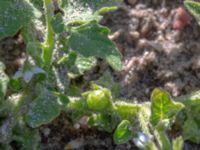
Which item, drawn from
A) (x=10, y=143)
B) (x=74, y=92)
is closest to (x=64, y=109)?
(x=74, y=92)

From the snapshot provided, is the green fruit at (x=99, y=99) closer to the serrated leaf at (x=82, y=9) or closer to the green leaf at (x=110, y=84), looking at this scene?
the green leaf at (x=110, y=84)

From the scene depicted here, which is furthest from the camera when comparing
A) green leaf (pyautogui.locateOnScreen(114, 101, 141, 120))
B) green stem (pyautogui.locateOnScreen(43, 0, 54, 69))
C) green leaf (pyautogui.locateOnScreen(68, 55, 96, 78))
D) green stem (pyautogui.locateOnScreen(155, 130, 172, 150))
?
green leaf (pyautogui.locateOnScreen(68, 55, 96, 78))

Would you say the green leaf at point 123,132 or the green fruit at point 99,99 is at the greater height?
the green fruit at point 99,99

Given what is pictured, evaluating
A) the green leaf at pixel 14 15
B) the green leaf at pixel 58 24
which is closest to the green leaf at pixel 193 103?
the green leaf at pixel 58 24

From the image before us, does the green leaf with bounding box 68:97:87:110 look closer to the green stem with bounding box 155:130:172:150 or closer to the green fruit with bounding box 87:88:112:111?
the green fruit with bounding box 87:88:112:111

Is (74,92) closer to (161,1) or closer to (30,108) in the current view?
(30,108)

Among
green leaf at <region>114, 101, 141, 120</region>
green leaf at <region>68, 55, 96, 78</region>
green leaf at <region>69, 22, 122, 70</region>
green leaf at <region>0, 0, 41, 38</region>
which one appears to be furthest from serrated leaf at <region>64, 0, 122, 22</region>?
green leaf at <region>114, 101, 141, 120</region>

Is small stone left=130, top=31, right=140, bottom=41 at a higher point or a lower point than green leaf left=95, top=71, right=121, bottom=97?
higher
